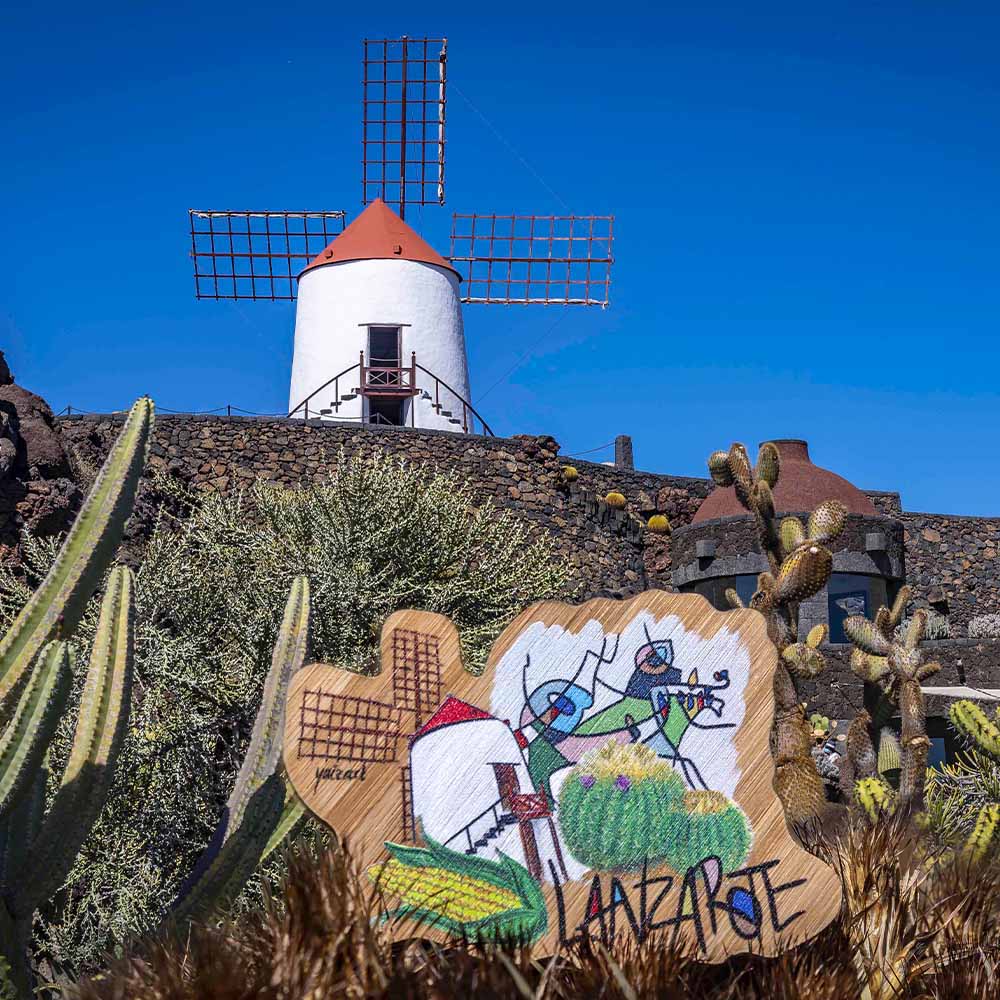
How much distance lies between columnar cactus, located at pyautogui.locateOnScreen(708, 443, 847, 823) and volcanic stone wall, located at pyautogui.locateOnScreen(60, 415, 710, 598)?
27.4 feet

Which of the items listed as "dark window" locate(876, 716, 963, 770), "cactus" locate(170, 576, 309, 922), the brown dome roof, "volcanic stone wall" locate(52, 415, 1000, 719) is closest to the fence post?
"volcanic stone wall" locate(52, 415, 1000, 719)

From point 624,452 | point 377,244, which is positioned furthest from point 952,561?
point 377,244

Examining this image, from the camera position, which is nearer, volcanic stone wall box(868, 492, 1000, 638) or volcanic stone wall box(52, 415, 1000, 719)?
volcanic stone wall box(52, 415, 1000, 719)

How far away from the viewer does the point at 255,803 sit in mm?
4922

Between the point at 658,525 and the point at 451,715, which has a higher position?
the point at 658,525

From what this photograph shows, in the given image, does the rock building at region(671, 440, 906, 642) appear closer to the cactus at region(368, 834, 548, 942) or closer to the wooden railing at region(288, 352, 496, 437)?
the wooden railing at region(288, 352, 496, 437)

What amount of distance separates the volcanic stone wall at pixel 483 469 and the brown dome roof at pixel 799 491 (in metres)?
2.05

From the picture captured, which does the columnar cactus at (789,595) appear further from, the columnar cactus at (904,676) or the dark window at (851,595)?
the dark window at (851,595)

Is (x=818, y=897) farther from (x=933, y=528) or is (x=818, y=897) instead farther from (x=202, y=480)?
(x=933, y=528)

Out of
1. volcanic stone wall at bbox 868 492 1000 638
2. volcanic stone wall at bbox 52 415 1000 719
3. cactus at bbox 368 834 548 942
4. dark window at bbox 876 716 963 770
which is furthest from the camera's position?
volcanic stone wall at bbox 868 492 1000 638

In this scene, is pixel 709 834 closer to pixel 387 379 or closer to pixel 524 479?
pixel 524 479

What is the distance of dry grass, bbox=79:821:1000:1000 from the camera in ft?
11.3

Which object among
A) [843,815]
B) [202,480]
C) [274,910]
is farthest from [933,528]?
[274,910]

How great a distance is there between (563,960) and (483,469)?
584 inches
